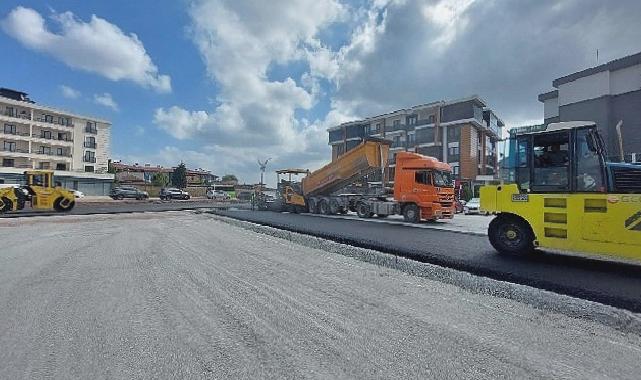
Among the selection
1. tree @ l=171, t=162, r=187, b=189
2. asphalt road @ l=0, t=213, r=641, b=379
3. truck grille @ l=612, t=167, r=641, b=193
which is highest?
tree @ l=171, t=162, r=187, b=189

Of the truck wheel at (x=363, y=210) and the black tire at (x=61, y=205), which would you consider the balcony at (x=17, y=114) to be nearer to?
the black tire at (x=61, y=205)

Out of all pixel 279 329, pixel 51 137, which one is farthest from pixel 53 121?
pixel 279 329

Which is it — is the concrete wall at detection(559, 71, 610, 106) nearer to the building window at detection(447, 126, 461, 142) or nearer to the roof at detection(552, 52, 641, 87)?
the roof at detection(552, 52, 641, 87)

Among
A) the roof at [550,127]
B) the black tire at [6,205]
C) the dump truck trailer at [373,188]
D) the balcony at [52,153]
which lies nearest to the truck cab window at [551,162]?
the roof at [550,127]

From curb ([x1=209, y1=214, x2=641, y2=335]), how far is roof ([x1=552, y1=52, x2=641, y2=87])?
26.2m

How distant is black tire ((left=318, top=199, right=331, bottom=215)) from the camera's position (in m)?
19.9

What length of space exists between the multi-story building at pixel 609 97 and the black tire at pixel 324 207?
49.7 feet

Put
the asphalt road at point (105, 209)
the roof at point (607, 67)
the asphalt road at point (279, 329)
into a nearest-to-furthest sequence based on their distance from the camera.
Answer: the asphalt road at point (279, 329)
the asphalt road at point (105, 209)
the roof at point (607, 67)

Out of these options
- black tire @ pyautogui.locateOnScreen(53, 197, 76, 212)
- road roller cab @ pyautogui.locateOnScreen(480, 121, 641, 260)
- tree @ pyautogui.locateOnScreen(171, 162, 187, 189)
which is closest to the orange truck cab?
road roller cab @ pyautogui.locateOnScreen(480, 121, 641, 260)

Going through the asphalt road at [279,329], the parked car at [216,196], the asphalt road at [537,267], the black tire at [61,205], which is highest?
the parked car at [216,196]

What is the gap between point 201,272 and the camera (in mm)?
5852

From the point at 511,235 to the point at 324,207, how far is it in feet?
44.6

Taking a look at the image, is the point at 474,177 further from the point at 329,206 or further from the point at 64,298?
the point at 64,298

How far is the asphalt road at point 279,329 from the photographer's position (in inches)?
108
